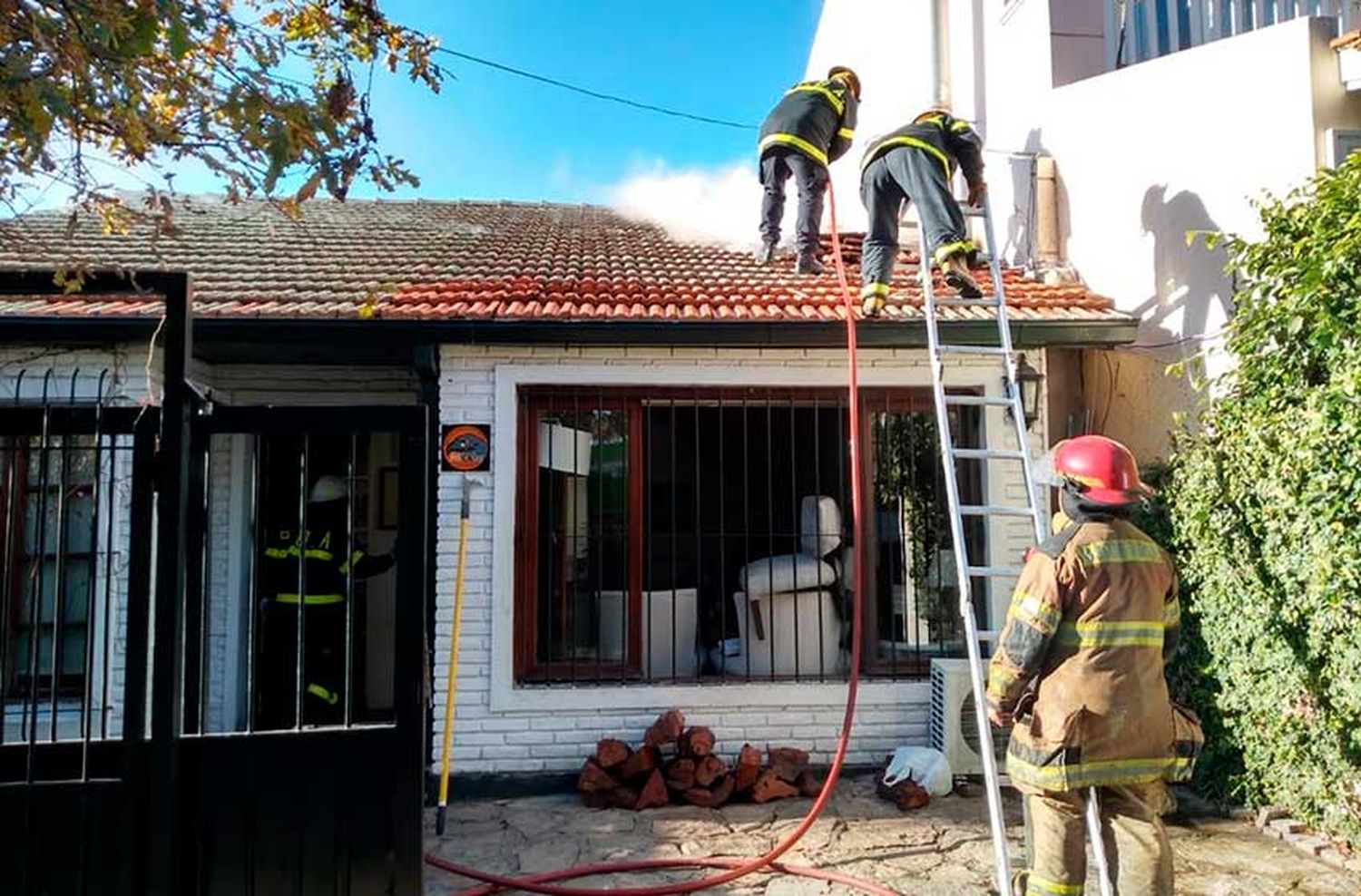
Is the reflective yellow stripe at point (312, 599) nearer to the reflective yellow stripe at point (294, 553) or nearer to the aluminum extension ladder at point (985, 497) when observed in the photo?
the reflective yellow stripe at point (294, 553)

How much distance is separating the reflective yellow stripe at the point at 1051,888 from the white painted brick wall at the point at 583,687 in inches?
85.1

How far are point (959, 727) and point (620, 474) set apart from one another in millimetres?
2463

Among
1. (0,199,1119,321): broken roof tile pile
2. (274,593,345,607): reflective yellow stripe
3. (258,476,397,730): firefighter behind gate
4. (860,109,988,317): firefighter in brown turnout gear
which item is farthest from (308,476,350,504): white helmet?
(860,109,988,317): firefighter in brown turnout gear

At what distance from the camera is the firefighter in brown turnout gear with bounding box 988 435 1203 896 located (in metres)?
3.10

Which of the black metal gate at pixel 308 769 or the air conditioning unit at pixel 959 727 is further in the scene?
the air conditioning unit at pixel 959 727

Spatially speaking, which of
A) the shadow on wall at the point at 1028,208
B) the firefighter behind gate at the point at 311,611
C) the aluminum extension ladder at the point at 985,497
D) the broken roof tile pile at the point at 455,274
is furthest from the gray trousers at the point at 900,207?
the firefighter behind gate at the point at 311,611

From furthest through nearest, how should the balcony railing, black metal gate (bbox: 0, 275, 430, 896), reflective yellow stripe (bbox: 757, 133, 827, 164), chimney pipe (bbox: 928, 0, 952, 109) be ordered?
chimney pipe (bbox: 928, 0, 952, 109), reflective yellow stripe (bbox: 757, 133, 827, 164), the balcony railing, black metal gate (bbox: 0, 275, 430, 896)

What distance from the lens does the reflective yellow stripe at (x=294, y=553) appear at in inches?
212

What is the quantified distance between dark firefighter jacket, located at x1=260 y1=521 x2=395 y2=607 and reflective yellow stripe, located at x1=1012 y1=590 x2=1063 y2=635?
3769 millimetres

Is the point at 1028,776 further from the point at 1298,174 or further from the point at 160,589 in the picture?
the point at 1298,174

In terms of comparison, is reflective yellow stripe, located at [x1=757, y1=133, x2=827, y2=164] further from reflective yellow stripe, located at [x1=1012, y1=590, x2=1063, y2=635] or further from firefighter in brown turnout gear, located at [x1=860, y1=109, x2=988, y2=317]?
reflective yellow stripe, located at [x1=1012, y1=590, x2=1063, y2=635]

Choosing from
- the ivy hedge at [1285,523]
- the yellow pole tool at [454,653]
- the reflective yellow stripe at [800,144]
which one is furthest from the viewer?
the reflective yellow stripe at [800,144]

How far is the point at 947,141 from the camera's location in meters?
5.70

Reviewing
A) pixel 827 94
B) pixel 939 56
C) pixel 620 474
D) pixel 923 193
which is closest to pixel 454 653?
pixel 620 474
